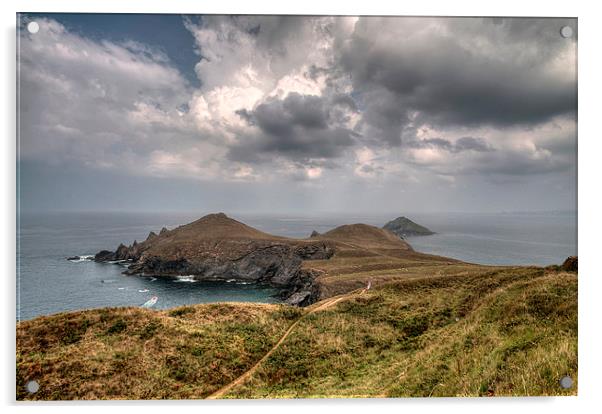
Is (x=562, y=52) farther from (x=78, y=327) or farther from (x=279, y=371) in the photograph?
(x=78, y=327)

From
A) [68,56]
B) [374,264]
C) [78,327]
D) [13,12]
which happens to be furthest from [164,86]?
[374,264]

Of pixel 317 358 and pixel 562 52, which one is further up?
pixel 562 52

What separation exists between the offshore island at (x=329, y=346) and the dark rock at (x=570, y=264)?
0.16 feet

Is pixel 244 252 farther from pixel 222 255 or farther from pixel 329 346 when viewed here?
pixel 329 346

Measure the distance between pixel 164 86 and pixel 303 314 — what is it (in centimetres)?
1094

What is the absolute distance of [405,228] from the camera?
16.3 meters

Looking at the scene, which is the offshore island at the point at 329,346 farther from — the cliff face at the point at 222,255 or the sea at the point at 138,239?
the cliff face at the point at 222,255

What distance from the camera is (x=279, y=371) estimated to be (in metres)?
8.16

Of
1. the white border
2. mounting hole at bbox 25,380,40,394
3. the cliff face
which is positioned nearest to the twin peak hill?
the cliff face

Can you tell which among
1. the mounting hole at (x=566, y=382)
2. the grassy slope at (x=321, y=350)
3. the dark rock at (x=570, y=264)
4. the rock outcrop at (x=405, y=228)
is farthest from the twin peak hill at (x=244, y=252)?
the mounting hole at (x=566, y=382)

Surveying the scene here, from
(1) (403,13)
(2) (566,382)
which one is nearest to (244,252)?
(1) (403,13)

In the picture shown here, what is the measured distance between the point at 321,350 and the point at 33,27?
45.0 feet

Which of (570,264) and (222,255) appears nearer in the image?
(570,264)

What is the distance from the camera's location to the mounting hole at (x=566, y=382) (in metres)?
6.72
